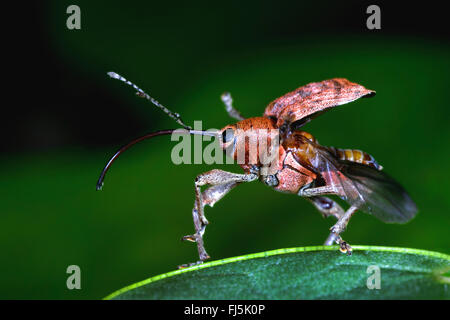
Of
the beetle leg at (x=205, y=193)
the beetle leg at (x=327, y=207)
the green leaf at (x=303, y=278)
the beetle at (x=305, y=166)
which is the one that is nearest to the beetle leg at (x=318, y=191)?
the beetle at (x=305, y=166)

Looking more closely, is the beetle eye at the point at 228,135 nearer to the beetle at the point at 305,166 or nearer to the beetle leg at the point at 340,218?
the beetle at the point at 305,166

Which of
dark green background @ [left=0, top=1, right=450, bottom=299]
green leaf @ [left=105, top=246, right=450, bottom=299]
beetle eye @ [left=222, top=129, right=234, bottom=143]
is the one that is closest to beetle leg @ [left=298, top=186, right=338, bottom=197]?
dark green background @ [left=0, top=1, right=450, bottom=299]

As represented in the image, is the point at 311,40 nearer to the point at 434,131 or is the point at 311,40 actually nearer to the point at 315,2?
the point at 315,2

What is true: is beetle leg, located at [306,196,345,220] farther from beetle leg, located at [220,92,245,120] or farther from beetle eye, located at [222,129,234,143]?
beetle leg, located at [220,92,245,120]

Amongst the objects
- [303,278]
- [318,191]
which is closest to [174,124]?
[318,191]

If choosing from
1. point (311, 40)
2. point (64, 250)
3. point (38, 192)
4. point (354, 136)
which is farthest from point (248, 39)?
point (64, 250)
